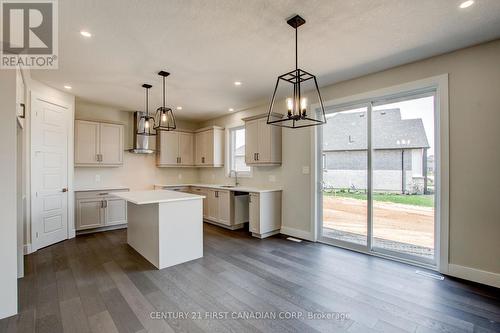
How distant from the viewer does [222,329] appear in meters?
1.95

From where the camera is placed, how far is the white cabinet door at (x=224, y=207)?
5.04 metres

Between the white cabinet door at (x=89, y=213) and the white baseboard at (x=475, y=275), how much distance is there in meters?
5.90

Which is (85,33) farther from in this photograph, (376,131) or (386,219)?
(386,219)

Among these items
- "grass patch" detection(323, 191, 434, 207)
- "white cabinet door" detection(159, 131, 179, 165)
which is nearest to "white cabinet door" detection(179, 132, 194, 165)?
"white cabinet door" detection(159, 131, 179, 165)

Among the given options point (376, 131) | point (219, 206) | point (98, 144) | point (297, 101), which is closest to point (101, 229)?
point (98, 144)

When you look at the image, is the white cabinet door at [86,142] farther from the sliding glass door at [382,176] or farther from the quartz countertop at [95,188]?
the sliding glass door at [382,176]

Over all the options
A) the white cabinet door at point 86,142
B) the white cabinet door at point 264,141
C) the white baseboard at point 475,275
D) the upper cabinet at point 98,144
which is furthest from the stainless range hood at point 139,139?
the white baseboard at point 475,275

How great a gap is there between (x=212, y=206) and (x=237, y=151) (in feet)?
5.01

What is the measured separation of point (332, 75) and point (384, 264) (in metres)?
2.84

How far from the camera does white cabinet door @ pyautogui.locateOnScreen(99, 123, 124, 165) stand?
5051 millimetres

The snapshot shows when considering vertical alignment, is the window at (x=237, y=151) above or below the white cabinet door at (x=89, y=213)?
above

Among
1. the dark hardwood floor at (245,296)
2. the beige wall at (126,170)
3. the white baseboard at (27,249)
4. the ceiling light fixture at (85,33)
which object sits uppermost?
the ceiling light fixture at (85,33)

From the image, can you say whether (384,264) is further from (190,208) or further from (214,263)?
(190,208)

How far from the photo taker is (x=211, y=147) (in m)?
6.06
